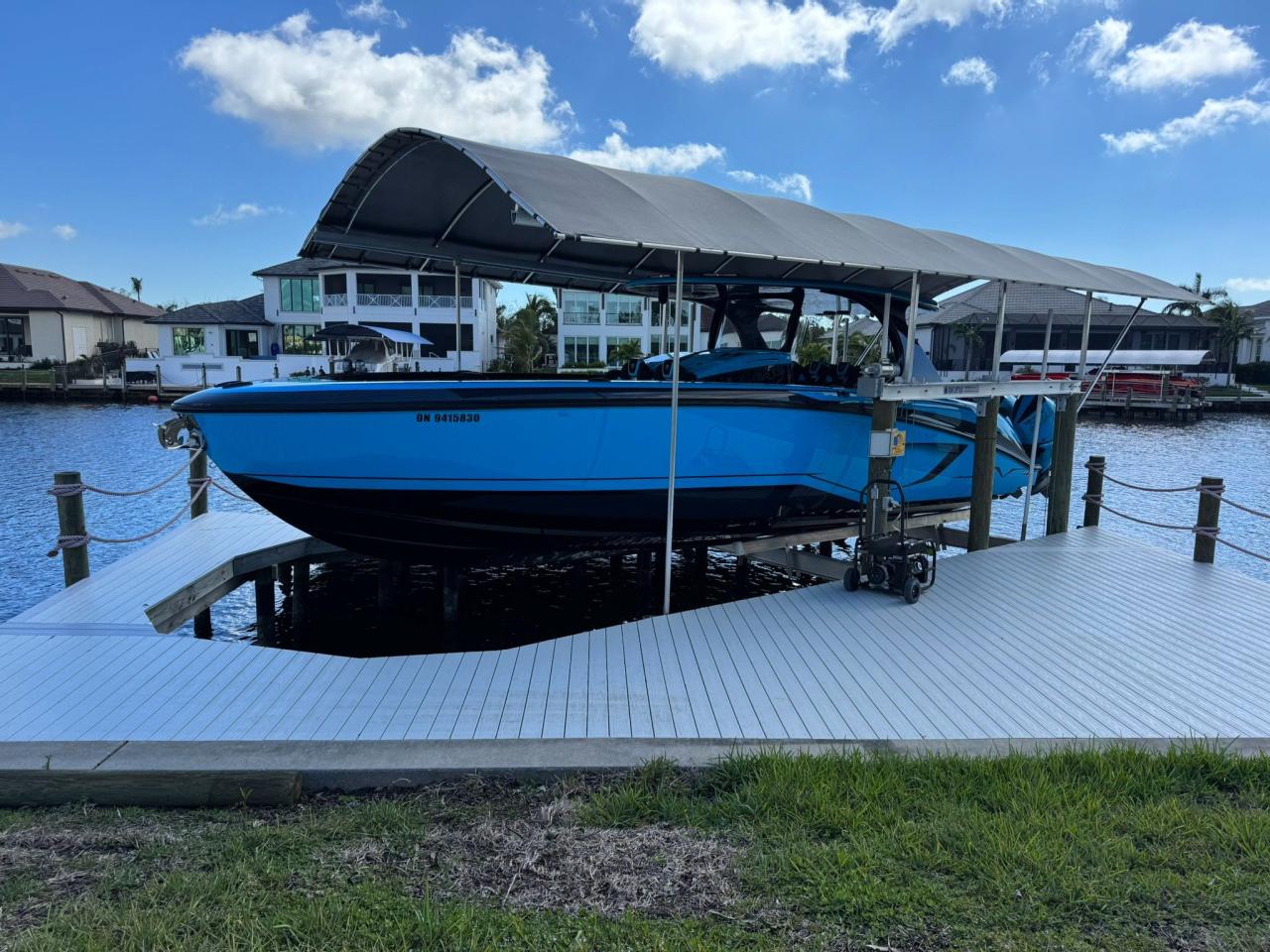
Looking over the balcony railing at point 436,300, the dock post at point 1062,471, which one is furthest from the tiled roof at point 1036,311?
the dock post at point 1062,471

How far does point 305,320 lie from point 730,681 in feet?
164

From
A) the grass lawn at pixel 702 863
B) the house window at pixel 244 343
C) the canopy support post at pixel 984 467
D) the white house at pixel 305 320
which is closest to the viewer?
the grass lawn at pixel 702 863

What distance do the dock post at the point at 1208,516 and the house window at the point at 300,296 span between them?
4821cm

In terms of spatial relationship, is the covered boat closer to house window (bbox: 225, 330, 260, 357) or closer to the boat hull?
the boat hull

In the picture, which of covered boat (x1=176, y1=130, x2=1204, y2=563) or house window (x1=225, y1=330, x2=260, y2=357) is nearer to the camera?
covered boat (x1=176, y1=130, x2=1204, y2=563)

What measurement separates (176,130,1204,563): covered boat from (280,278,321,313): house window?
44053 millimetres

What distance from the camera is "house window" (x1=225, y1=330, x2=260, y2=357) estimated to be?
5178 centimetres

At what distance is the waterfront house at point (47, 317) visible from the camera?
58625 mm

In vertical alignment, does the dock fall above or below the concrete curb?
below

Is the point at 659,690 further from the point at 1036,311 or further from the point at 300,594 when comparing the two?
the point at 1036,311

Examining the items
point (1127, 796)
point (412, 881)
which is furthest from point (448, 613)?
point (1127, 796)

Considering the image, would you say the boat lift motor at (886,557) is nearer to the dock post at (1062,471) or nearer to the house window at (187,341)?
the dock post at (1062,471)

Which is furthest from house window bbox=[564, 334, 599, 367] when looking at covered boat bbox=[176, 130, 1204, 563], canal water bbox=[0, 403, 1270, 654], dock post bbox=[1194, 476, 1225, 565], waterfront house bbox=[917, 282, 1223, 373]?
dock post bbox=[1194, 476, 1225, 565]

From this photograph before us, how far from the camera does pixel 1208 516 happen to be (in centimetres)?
888
